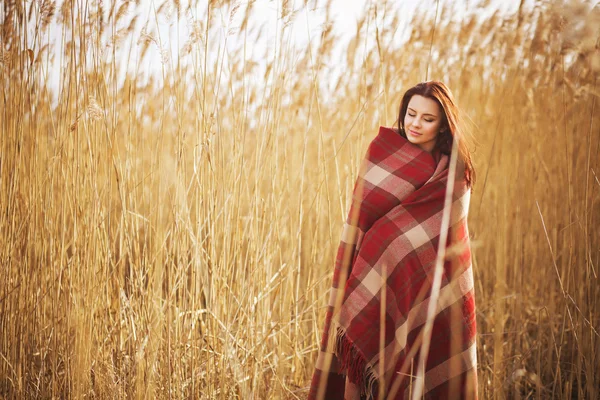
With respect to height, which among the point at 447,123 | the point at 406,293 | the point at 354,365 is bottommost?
the point at 354,365

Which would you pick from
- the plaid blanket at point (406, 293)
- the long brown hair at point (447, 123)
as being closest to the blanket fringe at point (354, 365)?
the plaid blanket at point (406, 293)

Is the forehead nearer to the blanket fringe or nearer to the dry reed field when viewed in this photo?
the dry reed field

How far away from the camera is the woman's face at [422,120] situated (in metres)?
1.25

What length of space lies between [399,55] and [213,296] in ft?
4.12

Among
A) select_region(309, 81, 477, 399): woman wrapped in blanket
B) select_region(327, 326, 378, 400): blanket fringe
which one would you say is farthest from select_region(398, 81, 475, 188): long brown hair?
select_region(327, 326, 378, 400): blanket fringe

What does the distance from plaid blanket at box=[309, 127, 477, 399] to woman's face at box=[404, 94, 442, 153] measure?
35 millimetres

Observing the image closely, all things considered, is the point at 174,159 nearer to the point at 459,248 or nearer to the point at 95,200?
the point at 95,200

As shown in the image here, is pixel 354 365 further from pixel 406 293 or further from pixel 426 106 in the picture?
pixel 426 106

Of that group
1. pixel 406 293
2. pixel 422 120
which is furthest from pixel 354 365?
pixel 422 120

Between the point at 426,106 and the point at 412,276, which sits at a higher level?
the point at 426,106

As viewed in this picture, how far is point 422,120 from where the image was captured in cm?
126

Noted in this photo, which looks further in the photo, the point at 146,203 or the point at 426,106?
the point at 146,203

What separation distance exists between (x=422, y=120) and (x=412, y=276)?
40cm

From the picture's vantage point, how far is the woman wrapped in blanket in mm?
1206
